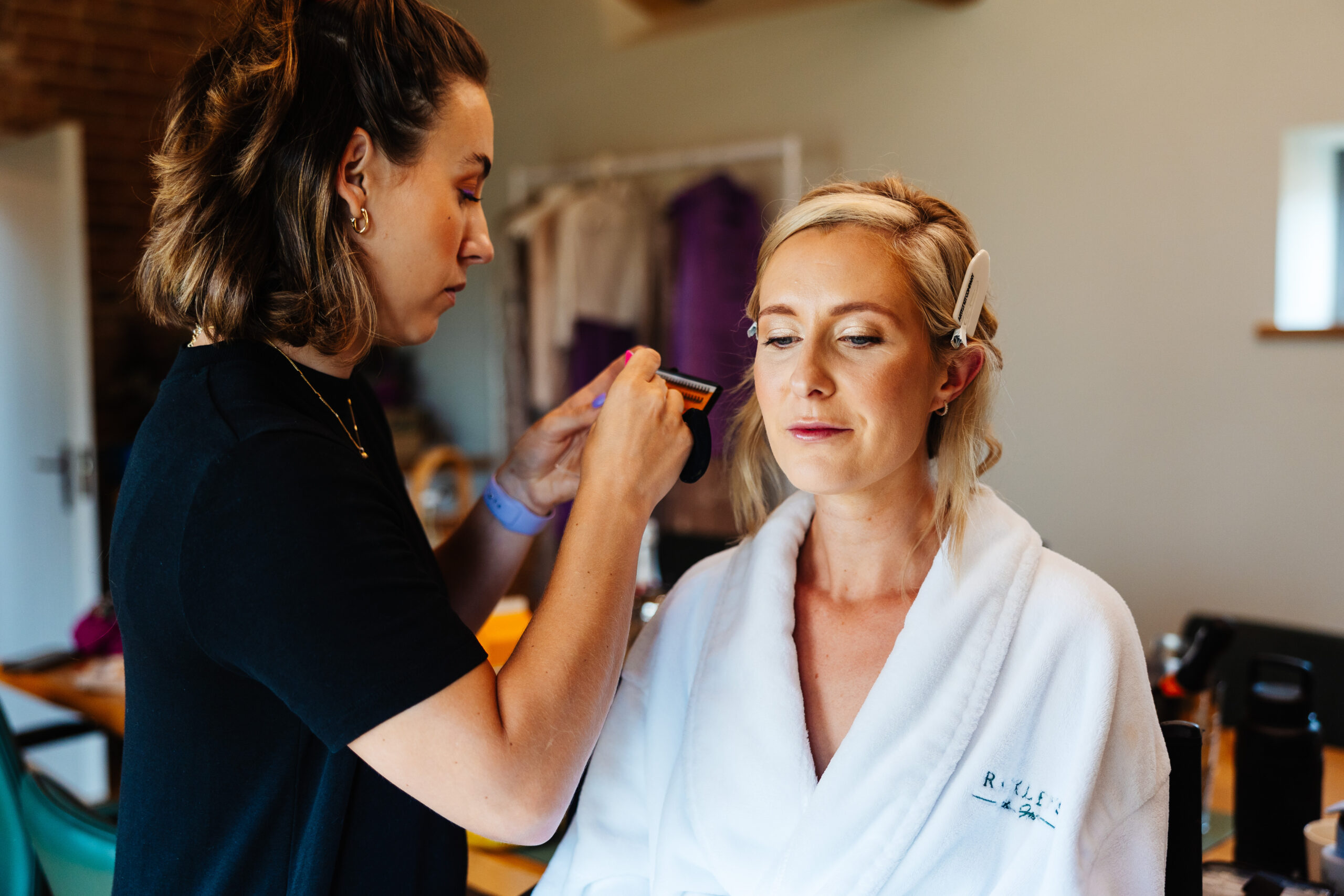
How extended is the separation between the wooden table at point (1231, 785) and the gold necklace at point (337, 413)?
1.19 meters

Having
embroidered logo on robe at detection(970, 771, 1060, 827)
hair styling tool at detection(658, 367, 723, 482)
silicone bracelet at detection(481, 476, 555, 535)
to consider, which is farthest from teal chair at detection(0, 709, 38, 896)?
embroidered logo on robe at detection(970, 771, 1060, 827)

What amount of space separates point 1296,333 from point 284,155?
2.77 m

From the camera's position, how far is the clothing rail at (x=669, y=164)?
3.72m

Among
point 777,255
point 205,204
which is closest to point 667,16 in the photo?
point 777,255

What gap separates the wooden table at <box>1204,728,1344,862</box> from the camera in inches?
57.6

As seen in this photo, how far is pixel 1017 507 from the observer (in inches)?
137

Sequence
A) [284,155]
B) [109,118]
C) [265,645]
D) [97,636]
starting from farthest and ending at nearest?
[109,118]
[97,636]
[284,155]
[265,645]

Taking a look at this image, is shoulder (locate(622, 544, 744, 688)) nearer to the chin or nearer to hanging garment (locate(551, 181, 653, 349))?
the chin

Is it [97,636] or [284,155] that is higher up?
[284,155]

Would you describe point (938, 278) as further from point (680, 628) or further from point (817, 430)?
point (680, 628)

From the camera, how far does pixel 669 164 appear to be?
405 cm

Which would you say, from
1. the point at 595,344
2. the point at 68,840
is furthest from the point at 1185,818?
the point at 595,344

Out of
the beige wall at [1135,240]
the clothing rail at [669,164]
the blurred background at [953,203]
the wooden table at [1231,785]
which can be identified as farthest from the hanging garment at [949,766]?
the clothing rail at [669,164]

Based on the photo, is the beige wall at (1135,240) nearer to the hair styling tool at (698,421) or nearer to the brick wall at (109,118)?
the hair styling tool at (698,421)
